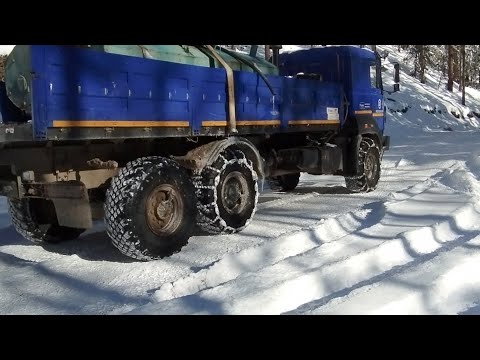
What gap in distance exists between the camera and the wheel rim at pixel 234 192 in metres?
6.46

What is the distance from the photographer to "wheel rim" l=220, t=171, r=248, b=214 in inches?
254

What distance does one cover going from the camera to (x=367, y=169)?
9.90 metres

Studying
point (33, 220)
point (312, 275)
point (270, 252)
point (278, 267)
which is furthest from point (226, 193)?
point (312, 275)

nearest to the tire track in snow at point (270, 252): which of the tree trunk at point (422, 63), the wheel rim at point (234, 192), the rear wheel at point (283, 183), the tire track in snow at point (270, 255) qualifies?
the tire track in snow at point (270, 255)

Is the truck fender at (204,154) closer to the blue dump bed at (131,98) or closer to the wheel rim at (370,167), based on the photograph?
the blue dump bed at (131,98)

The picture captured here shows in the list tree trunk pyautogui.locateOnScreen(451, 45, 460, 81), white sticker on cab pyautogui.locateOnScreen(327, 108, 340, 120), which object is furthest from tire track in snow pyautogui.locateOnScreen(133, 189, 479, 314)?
tree trunk pyautogui.locateOnScreen(451, 45, 460, 81)

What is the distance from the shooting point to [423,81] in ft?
141

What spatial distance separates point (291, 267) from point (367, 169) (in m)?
5.67

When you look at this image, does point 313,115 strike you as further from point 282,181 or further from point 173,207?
point 173,207

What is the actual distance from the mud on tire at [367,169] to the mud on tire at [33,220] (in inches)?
217

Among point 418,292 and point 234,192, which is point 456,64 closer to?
point 234,192

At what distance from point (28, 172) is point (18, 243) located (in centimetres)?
176

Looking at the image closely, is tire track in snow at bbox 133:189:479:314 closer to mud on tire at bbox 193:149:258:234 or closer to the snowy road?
the snowy road

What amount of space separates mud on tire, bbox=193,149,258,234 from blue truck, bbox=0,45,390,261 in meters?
0.01
